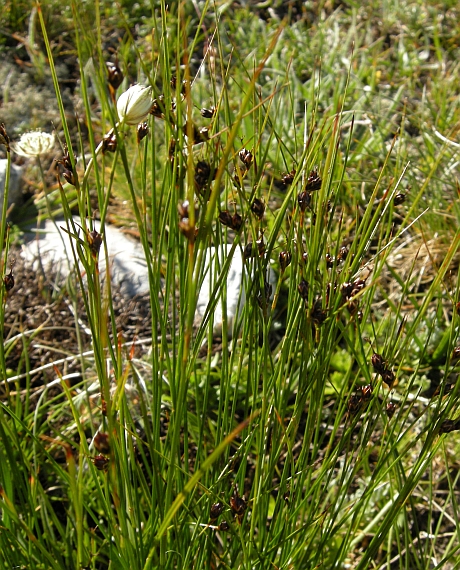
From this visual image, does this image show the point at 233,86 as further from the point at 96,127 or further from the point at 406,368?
the point at 406,368

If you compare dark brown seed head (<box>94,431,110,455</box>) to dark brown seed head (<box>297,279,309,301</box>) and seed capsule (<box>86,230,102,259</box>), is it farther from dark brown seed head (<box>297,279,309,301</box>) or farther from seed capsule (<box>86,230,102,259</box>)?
dark brown seed head (<box>297,279,309,301</box>)

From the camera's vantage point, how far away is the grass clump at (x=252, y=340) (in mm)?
875

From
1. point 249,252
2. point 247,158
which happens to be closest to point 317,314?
point 249,252

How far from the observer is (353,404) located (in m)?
1.02

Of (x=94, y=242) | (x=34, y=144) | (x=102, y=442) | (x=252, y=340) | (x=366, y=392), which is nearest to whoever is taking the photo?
(x=102, y=442)

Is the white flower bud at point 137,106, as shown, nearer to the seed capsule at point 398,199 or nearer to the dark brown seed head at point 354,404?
the seed capsule at point 398,199

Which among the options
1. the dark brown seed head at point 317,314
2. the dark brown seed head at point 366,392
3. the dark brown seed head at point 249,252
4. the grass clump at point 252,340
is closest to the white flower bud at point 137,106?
the grass clump at point 252,340

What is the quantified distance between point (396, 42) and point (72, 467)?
10.3ft

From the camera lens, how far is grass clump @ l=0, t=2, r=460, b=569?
0.87 m

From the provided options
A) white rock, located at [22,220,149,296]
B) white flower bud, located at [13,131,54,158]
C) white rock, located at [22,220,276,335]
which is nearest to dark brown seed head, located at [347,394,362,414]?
white flower bud, located at [13,131,54,158]

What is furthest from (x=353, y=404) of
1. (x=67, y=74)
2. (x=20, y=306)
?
(x=67, y=74)

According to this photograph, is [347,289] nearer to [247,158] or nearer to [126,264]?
[247,158]

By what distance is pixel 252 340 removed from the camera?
1176 mm

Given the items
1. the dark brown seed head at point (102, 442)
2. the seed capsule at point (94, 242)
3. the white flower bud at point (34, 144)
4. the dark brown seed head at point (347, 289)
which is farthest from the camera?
the white flower bud at point (34, 144)
